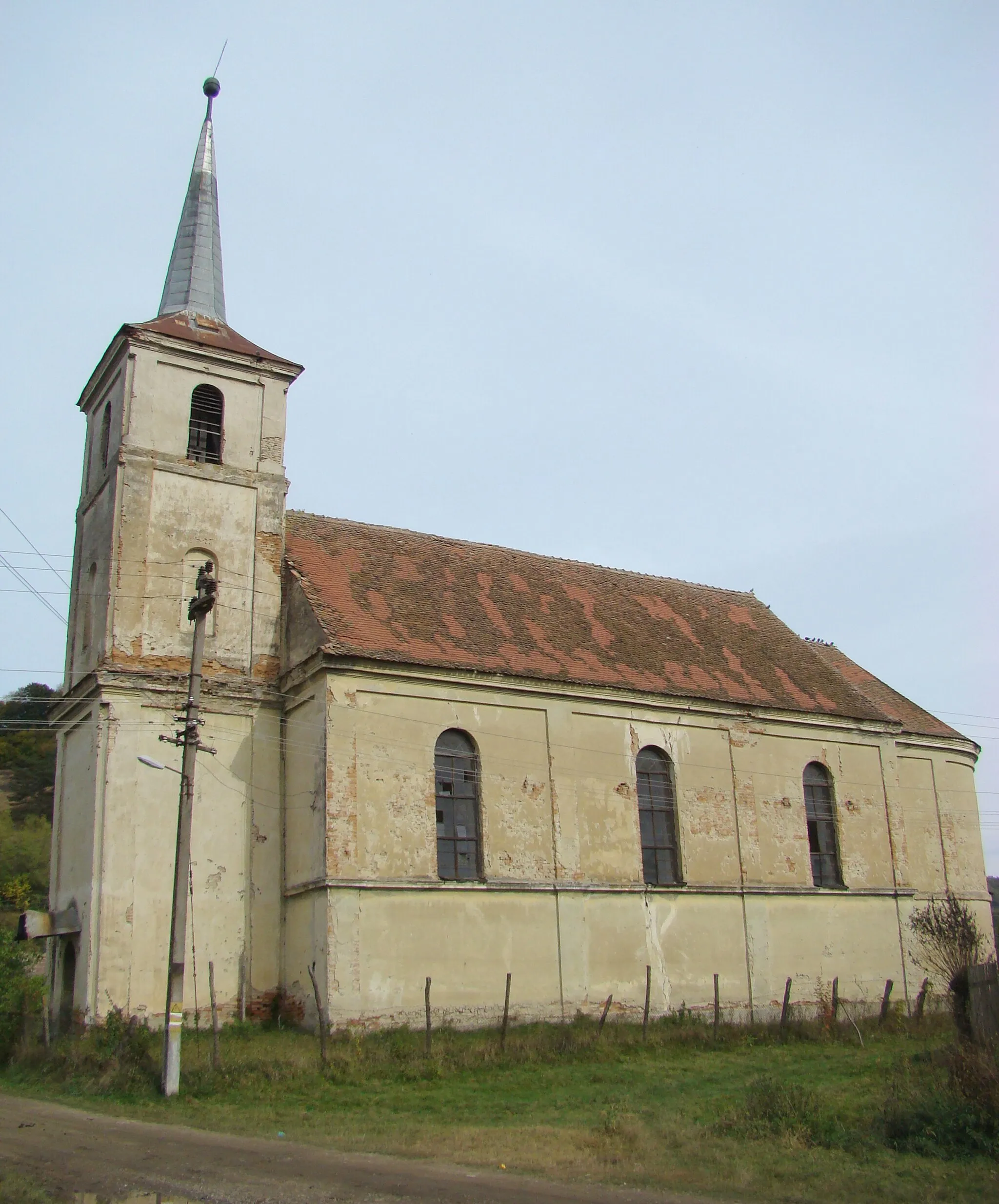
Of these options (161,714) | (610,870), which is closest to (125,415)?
(161,714)

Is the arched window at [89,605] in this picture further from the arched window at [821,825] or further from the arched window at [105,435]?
the arched window at [821,825]

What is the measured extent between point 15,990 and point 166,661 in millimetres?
8332

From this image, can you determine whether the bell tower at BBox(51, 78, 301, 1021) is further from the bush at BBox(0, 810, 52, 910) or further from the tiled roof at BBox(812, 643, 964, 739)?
the bush at BBox(0, 810, 52, 910)

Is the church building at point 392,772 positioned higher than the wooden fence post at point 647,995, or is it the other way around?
the church building at point 392,772

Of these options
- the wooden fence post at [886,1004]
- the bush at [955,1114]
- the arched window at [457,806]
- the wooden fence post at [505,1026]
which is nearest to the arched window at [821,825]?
the wooden fence post at [886,1004]

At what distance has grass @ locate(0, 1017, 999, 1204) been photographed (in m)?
11.4

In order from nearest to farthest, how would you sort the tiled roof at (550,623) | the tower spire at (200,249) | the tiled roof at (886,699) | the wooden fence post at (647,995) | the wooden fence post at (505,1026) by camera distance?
1. the wooden fence post at (505,1026)
2. the wooden fence post at (647,995)
3. the tiled roof at (550,623)
4. the tower spire at (200,249)
5. the tiled roof at (886,699)

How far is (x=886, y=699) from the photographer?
111 ft

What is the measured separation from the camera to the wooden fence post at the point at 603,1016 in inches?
811

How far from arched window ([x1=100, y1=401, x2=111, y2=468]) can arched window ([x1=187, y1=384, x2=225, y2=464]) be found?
188cm

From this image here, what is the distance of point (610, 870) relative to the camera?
23938 mm

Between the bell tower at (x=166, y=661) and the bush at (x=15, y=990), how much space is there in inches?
32.5

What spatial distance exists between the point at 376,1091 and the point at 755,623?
19700 mm

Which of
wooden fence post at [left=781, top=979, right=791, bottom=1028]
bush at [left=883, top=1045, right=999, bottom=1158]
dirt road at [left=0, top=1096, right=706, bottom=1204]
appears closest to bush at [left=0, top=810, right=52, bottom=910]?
wooden fence post at [left=781, top=979, right=791, bottom=1028]
